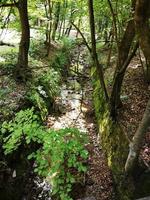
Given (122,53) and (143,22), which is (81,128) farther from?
(143,22)

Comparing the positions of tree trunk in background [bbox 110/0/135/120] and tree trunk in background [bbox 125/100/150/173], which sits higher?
tree trunk in background [bbox 110/0/135/120]

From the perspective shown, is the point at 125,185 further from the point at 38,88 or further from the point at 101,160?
the point at 38,88

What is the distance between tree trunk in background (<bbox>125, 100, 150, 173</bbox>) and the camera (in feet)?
17.2

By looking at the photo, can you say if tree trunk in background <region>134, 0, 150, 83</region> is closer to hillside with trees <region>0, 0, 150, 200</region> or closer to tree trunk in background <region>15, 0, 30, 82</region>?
hillside with trees <region>0, 0, 150, 200</region>

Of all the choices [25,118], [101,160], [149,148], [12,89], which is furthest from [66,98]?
[25,118]

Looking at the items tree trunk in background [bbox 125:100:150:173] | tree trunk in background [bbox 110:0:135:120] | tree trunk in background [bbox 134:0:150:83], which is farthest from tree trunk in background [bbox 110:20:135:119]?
tree trunk in background [bbox 134:0:150:83]

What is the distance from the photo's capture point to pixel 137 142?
5.52 metres

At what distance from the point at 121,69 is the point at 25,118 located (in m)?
2.90

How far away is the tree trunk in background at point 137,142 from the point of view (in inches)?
206

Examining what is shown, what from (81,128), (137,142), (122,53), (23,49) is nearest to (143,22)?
(137,142)

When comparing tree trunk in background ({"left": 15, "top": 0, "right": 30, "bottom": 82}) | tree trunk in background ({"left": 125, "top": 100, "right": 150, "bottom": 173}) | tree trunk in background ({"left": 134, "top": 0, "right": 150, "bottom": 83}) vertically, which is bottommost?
tree trunk in background ({"left": 125, "top": 100, "right": 150, "bottom": 173})

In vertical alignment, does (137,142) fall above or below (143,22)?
below

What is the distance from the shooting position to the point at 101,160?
26.7ft

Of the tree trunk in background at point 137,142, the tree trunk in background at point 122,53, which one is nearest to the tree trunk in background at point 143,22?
the tree trunk in background at point 137,142
